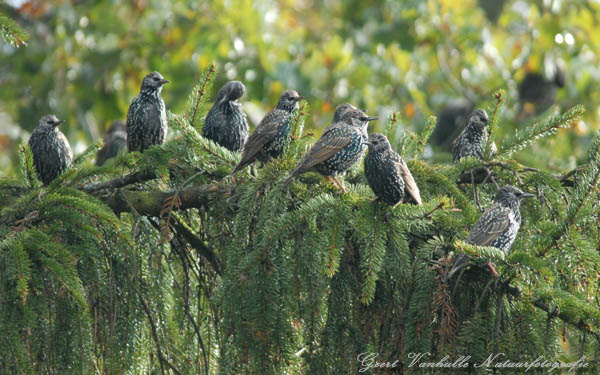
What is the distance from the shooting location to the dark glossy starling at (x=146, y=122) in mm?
4926

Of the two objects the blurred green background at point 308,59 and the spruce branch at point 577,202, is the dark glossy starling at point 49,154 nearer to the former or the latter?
the spruce branch at point 577,202

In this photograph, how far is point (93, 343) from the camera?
301 centimetres

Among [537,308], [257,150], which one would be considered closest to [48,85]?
[257,150]

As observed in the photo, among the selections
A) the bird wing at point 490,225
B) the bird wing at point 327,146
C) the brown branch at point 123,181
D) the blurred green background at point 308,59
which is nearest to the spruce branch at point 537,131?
the bird wing at point 490,225

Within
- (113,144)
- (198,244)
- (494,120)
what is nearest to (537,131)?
(494,120)

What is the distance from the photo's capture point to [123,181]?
366 cm

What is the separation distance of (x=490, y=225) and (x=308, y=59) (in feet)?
24.4

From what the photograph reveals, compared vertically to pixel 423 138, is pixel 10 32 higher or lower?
higher

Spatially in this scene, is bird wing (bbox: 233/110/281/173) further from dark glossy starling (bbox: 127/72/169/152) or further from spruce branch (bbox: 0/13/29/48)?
spruce branch (bbox: 0/13/29/48)

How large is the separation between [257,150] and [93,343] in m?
1.59

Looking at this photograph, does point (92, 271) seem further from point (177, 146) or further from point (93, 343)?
point (177, 146)

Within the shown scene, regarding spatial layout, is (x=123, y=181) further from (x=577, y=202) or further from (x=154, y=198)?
(x=577, y=202)

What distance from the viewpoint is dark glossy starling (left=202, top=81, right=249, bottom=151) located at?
4.98 m

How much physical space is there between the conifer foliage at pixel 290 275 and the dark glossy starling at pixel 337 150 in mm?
99
